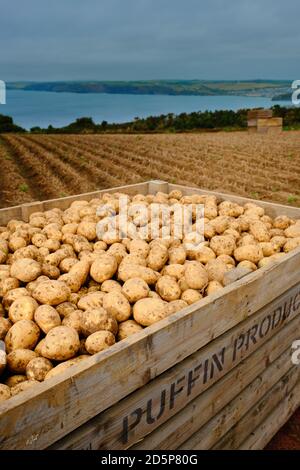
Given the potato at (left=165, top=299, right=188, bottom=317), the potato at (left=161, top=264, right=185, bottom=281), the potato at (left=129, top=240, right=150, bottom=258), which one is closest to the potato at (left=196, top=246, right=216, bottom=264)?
the potato at (left=161, top=264, right=185, bottom=281)

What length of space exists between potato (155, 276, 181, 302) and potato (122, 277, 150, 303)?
13cm

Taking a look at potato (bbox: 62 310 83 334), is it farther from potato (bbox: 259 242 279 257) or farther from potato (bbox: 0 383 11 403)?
potato (bbox: 259 242 279 257)

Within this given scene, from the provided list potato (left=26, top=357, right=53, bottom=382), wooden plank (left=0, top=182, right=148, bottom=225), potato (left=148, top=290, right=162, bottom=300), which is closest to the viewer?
potato (left=26, top=357, right=53, bottom=382)

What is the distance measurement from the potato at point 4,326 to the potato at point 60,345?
14.0 inches

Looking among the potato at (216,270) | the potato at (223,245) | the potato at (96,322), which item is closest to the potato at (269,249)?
the potato at (223,245)

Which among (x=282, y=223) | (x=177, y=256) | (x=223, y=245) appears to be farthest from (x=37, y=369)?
(x=282, y=223)

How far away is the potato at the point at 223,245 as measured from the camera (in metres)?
2.99

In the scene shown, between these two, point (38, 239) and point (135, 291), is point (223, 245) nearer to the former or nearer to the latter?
point (135, 291)

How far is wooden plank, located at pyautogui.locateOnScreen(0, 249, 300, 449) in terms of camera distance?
1239 mm

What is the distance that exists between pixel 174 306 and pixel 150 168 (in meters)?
10.1

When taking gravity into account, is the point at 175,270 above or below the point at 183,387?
above

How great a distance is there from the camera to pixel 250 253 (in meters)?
2.89

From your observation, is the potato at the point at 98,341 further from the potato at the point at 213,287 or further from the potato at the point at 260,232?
the potato at the point at 260,232
